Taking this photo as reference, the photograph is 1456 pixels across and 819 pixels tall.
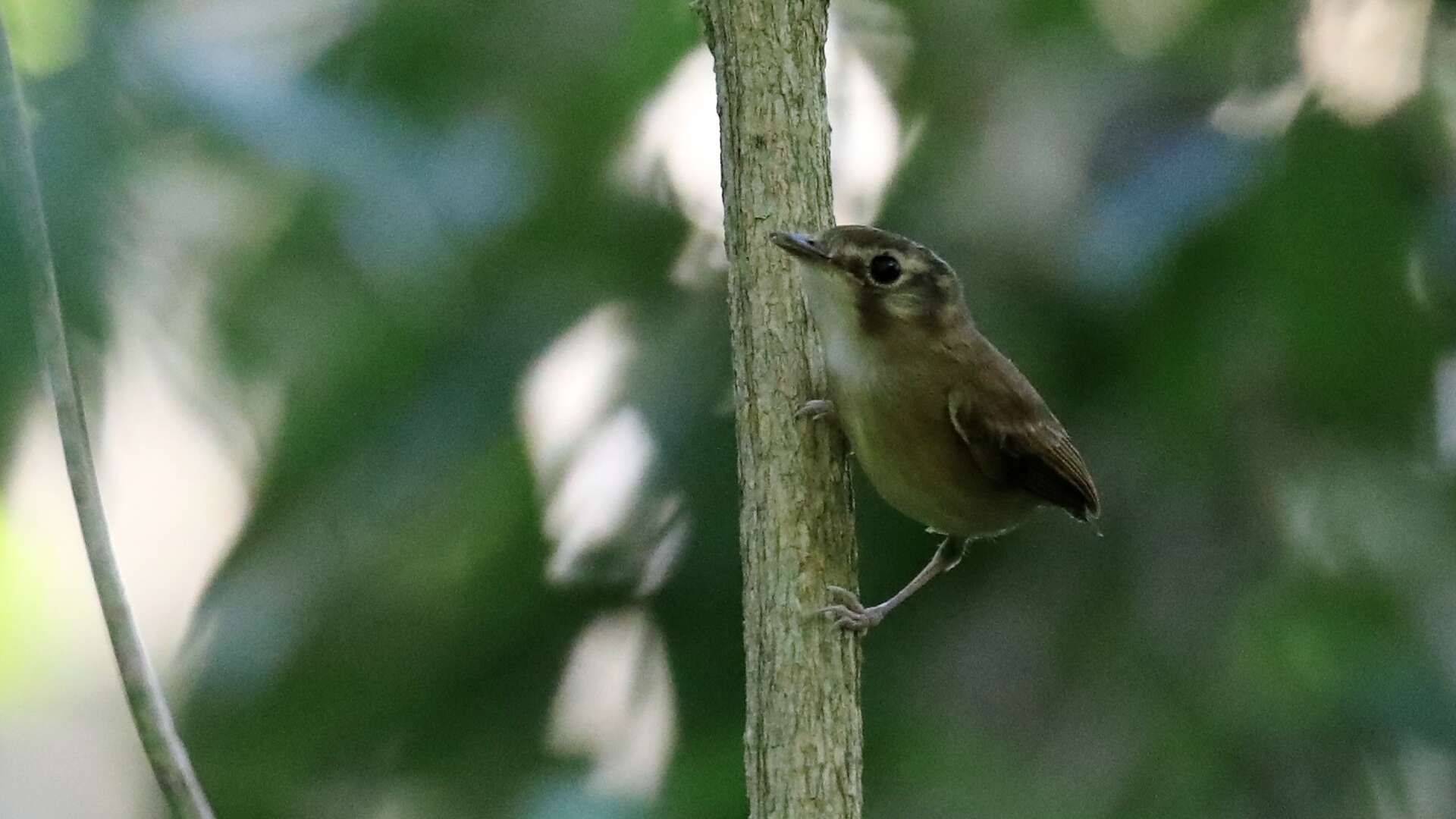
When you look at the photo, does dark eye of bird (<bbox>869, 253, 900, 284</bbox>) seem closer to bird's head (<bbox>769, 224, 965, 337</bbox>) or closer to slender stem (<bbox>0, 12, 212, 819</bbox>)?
bird's head (<bbox>769, 224, 965, 337</bbox>)

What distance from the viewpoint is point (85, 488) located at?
170 centimetres

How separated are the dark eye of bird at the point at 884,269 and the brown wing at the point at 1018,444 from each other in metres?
0.27

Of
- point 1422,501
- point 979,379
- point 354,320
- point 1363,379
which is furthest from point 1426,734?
point 354,320

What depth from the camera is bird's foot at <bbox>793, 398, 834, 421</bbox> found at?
8.41 feet

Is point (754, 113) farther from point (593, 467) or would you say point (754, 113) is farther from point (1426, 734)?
point (1426, 734)

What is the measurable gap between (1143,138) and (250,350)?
1881 mm

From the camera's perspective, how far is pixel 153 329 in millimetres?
2406

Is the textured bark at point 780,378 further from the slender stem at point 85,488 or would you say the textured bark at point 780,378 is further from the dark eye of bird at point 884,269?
the slender stem at point 85,488

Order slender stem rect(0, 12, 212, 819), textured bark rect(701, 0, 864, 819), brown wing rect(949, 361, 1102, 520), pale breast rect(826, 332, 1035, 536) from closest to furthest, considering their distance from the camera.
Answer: slender stem rect(0, 12, 212, 819), textured bark rect(701, 0, 864, 819), pale breast rect(826, 332, 1035, 536), brown wing rect(949, 361, 1102, 520)

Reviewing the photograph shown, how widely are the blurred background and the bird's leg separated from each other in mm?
138

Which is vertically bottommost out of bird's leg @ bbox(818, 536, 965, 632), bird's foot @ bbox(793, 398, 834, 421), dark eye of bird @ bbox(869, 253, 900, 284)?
bird's leg @ bbox(818, 536, 965, 632)

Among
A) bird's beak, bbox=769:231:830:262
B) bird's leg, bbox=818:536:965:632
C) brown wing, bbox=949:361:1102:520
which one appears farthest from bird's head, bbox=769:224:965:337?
bird's leg, bbox=818:536:965:632

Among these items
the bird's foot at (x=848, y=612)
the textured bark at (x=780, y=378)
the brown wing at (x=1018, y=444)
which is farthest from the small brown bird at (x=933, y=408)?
the bird's foot at (x=848, y=612)

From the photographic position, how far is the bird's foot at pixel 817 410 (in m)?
2.56
